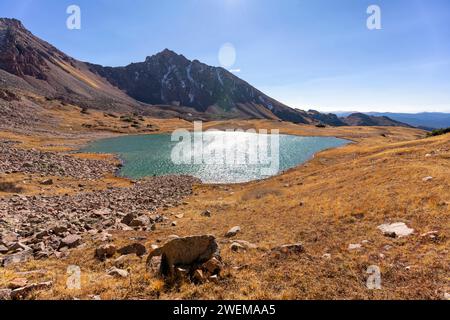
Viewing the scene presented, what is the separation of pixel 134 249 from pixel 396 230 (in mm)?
15645

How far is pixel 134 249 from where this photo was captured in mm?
15883

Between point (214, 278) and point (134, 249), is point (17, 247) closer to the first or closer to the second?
point (134, 249)

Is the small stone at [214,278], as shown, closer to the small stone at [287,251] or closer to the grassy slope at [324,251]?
the grassy slope at [324,251]

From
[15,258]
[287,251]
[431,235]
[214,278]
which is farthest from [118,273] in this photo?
[431,235]

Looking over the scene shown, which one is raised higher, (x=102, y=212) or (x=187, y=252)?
(x=187, y=252)

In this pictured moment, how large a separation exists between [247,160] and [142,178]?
3163 centimetres

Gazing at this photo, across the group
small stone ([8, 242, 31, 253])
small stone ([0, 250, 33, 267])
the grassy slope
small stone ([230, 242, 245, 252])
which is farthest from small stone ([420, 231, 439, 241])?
small stone ([8, 242, 31, 253])

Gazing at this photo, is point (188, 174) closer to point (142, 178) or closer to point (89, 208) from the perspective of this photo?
point (142, 178)

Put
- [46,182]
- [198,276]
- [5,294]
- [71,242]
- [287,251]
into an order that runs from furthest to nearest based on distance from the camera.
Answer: [46,182] → [71,242] → [287,251] → [198,276] → [5,294]

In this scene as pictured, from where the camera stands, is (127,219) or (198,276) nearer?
(198,276)

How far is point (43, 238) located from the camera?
17.7 m

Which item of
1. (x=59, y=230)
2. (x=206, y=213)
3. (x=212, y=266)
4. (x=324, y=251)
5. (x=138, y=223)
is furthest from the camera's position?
(x=206, y=213)

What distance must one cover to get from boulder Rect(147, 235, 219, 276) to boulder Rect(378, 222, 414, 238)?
Answer: 10.1 metres

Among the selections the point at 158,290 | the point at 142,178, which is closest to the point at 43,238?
the point at 158,290
